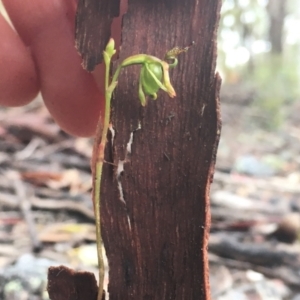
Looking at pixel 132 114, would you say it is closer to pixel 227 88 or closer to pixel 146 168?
pixel 146 168

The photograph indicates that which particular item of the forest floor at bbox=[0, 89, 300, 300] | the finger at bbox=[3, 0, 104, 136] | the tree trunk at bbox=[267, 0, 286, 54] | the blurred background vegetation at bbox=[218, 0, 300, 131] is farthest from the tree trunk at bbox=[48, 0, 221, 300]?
the tree trunk at bbox=[267, 0, 286, 54]

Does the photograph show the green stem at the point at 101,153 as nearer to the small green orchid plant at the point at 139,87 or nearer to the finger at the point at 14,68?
the small green orchid plant at the point at 139,87

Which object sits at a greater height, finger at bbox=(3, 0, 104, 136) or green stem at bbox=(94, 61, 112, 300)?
finger at bbox=(3, 0, 104, 136)

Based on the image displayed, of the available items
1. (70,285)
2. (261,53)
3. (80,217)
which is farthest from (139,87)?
(261,53)

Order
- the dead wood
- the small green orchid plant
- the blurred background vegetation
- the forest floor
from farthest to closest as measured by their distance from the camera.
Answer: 1. the blurred background vegetation
2. the forest floor
3. the dead wood
4. the small green orchid plant

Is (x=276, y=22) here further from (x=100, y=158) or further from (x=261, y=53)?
(x=100, y=158)

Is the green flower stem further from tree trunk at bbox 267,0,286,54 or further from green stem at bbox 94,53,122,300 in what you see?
tree trunk at bbox 267,0,286,54

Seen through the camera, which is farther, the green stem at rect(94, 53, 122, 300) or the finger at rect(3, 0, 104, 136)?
the finger at rect(3, 0, 104, 136)
